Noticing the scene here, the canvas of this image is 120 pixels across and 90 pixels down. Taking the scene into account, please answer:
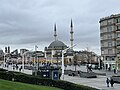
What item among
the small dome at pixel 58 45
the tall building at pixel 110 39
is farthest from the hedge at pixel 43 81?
the small dome at pixel 58 45

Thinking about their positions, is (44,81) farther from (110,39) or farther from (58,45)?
(58,45)

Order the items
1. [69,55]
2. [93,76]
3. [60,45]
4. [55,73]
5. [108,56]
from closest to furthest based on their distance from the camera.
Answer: [55,73]
[93,76]
[108,56]
[60,45]
[69,55]

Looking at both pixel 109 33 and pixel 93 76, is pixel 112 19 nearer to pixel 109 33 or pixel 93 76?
pixel 109 33

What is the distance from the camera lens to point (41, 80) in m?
36.7

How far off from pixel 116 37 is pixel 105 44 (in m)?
8.51

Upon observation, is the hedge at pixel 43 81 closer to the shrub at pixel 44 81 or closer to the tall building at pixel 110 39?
the shrub at pixel 44 81

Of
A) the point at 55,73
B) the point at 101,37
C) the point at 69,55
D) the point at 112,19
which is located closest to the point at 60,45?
the point at 69,55

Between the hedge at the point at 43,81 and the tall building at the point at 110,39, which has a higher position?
the tall building at the point at 110,39

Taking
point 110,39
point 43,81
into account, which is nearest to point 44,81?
point 43,81

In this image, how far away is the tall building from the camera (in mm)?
110600

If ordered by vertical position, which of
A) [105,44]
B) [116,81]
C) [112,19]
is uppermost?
[112,19]

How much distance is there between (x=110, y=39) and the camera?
375ft

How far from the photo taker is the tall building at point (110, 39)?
110600mm

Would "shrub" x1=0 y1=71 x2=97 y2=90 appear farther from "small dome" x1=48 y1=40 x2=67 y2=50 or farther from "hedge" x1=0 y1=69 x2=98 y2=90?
"small dome" x1=48 y1=40 x2=67 y2=50
